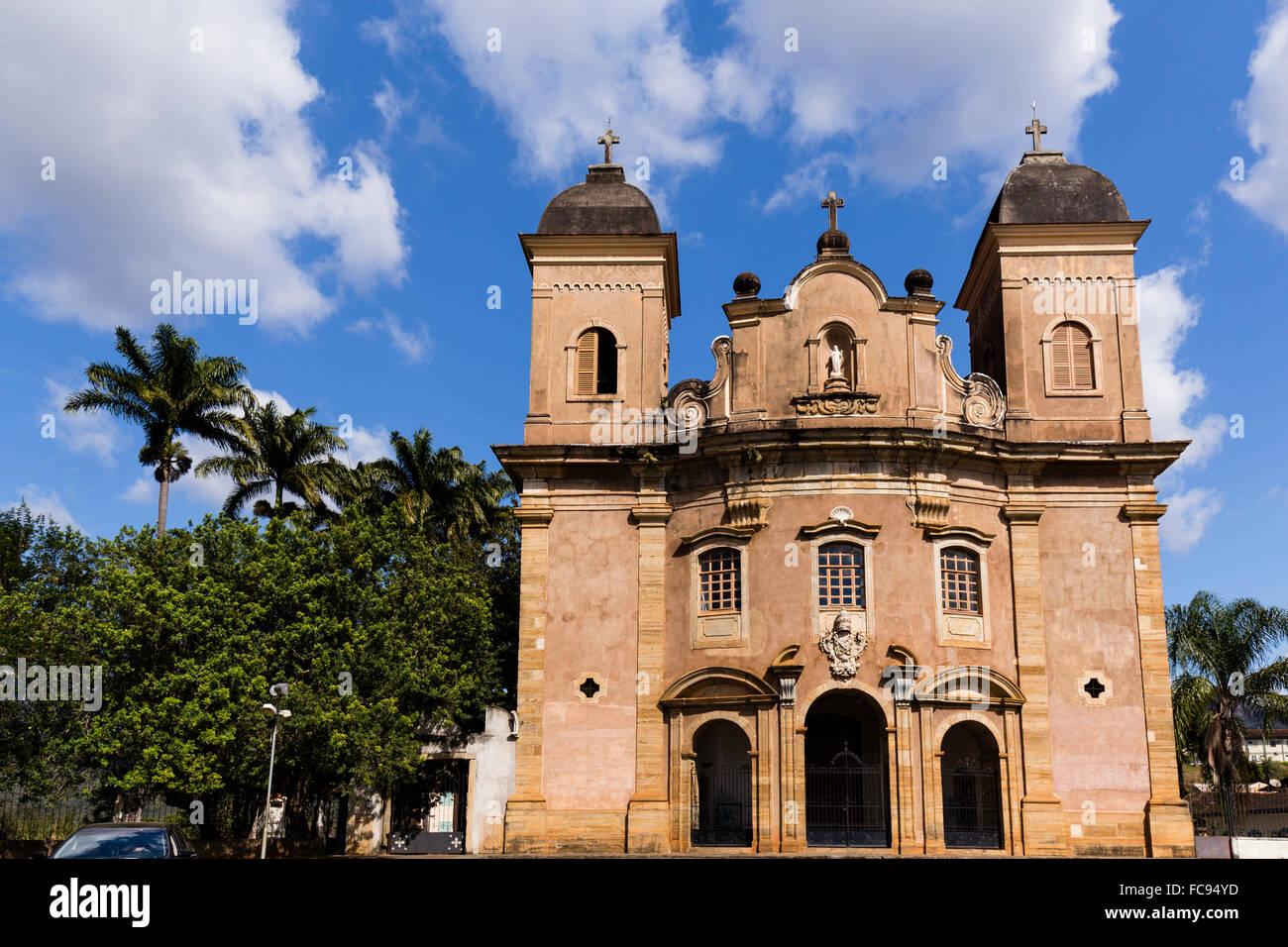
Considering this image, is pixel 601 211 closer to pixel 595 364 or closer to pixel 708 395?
pixel 595 364

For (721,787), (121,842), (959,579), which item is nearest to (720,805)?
(721,787)

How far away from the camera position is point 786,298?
29.7 metres

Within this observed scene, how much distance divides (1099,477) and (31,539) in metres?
31.2

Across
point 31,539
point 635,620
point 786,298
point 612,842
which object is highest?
point 786,298

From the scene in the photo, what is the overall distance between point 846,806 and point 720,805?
374 cm

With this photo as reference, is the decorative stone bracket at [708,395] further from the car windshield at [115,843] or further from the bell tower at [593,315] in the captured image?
the car windshield at [115,843]

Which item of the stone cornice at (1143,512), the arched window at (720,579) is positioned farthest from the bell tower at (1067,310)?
the arched window at (720,579)

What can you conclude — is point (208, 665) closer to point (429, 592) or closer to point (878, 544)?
point (429, 592)

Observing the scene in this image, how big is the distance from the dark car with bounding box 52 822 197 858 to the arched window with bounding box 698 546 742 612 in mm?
15441

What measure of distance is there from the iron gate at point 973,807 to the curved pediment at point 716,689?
521cm

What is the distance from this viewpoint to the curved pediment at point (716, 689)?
88.7 ft

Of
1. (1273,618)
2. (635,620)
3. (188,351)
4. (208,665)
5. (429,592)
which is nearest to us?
(208,665)

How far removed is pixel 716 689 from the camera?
1080 inches

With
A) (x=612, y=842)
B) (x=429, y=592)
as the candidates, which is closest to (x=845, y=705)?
(x=612, y=842)
